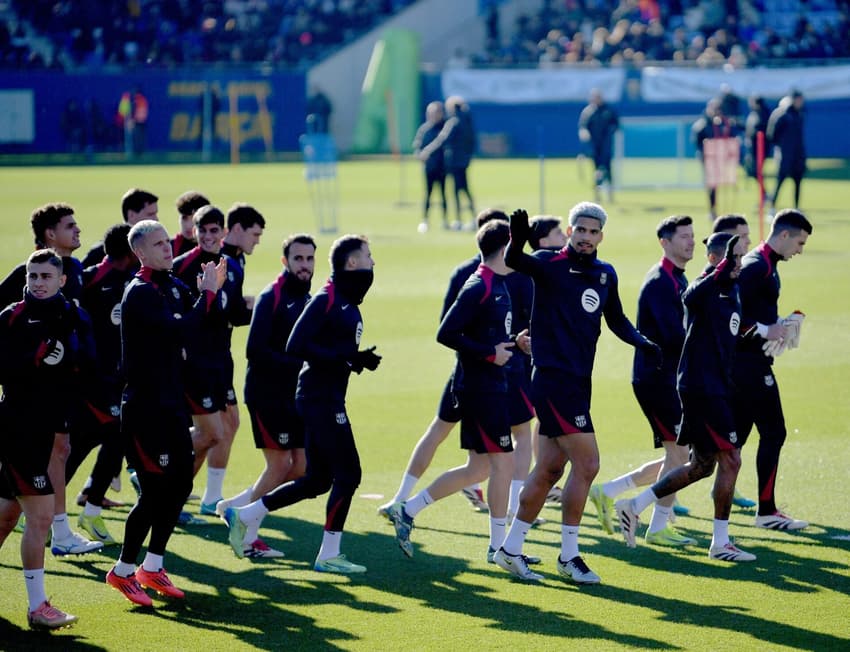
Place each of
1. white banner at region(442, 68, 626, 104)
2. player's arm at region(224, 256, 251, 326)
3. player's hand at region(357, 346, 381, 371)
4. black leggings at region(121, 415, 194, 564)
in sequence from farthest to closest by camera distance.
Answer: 1. white banner at region(442, 68, 626, 104)
2. player's arm at region(224, 256, 251, 326)
3. player's hand at region(357, 346, 381, 371)
4. black leggings at region(121, 415, 194, 564)

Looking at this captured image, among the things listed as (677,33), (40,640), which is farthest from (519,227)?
(677,33)

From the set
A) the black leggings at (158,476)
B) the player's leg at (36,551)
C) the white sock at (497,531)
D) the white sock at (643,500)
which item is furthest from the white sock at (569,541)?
the player's leg at (36,551)

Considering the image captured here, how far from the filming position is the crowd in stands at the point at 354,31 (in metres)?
43.1

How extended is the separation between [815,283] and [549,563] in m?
11.4

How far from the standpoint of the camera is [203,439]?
376 inches

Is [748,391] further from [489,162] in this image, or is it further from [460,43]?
[460,43]

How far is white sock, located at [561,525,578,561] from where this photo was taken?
8055 millimetres

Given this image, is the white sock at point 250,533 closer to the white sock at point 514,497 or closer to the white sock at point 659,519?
the white sock at point 514,497

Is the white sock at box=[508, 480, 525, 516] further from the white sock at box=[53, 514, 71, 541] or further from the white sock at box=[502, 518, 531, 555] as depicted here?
the white sock at box=[53, 514, 71, 541]

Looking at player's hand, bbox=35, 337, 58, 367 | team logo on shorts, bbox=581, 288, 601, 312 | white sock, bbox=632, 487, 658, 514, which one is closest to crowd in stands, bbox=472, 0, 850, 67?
white sock, bbox=632, 487, 658, 514

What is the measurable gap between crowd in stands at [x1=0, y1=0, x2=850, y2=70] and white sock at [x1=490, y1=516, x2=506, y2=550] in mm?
35010

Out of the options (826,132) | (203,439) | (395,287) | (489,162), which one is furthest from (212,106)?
(203,439)

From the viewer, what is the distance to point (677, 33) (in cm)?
4359

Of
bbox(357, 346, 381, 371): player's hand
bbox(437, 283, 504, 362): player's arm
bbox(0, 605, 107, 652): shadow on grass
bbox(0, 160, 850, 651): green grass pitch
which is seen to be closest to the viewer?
bbox(0, 605, 107, 652): shadow on grass
